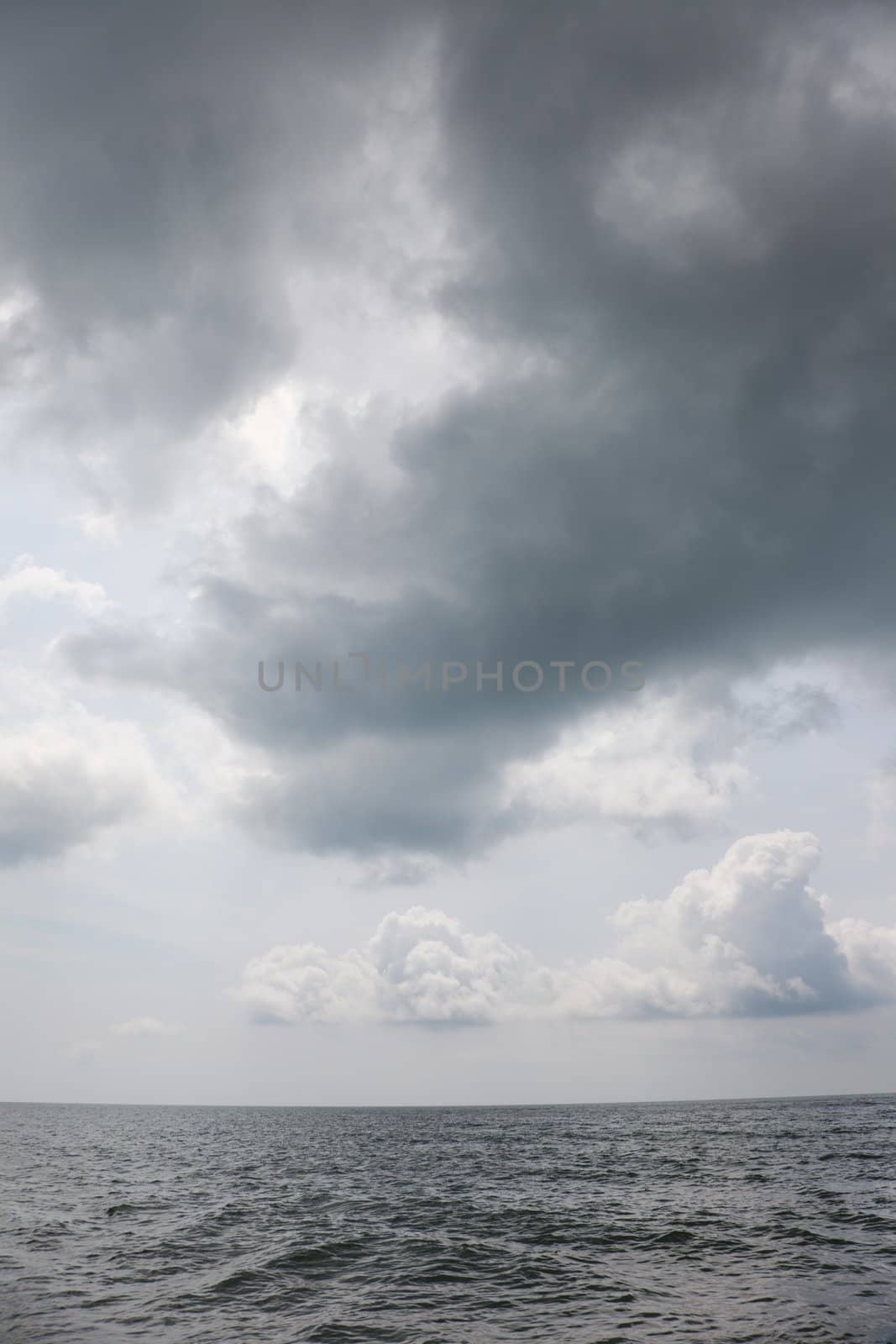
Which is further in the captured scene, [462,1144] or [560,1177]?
[462,1144]

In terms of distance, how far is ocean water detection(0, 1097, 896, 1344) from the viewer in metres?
18.9

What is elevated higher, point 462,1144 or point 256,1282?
point 256,1282

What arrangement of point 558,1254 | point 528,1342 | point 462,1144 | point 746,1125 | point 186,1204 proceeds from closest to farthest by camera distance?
point 528,1342
point 558,1254
point 186,1204
point 462,1144
point 746,1125

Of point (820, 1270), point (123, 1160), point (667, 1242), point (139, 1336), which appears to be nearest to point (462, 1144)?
point (123, 1160)

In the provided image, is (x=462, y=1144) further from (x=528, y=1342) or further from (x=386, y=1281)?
(x=528, y=1342)

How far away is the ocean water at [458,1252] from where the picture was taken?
1886 centimetres

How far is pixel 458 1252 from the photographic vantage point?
26.2 metres

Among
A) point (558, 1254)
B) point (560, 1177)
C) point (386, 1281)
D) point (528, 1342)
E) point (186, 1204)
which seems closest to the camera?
point (528, 1342)

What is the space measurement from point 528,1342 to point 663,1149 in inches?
2164

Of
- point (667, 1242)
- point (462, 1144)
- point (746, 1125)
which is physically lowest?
point (746, 1125)

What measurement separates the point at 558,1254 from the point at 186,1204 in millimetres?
21588

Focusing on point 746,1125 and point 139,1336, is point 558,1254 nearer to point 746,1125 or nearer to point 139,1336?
point 139,1336

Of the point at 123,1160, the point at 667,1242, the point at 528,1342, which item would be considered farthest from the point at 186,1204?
the point at 123,1160

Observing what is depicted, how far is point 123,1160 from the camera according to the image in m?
62.1
